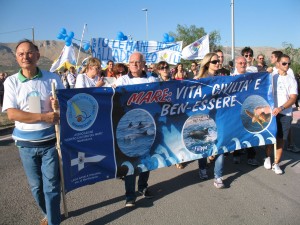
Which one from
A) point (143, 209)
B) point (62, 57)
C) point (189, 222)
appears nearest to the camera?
point (189, 222)

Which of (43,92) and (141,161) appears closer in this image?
(43,92)

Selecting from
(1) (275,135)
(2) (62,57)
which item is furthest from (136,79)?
(2) (62,57)

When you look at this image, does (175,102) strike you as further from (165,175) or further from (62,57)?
(62,57)

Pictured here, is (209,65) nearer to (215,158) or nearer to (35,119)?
(215,158)

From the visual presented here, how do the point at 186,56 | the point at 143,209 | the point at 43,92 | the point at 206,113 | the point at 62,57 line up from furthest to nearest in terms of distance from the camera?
the point at 62,57
the point at 186,56
the point at 206,113
the point at 143,209
the point at 43,92

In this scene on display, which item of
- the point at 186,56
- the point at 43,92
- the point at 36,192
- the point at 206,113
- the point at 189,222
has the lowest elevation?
the point at 189,222

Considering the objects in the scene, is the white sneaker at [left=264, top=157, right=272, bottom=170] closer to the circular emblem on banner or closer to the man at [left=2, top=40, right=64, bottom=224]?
the circular emblem on banner

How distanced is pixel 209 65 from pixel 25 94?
2.82 meters

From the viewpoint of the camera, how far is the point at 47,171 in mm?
3230

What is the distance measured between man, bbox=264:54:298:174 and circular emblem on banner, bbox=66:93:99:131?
9.09 feet

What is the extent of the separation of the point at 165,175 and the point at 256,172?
152 cm

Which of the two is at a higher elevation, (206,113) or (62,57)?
(62,57)

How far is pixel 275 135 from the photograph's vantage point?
5.09 m

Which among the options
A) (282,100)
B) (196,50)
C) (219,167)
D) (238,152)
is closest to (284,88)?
(282,100)
